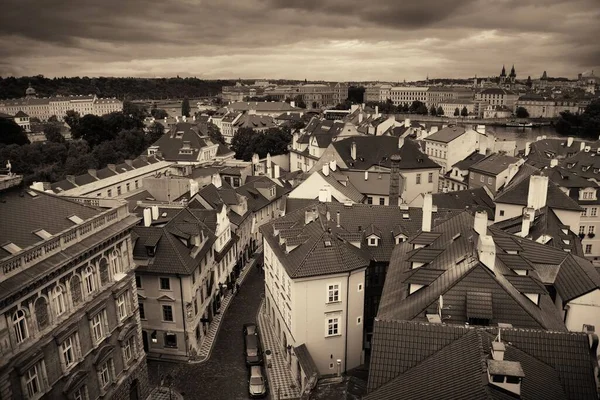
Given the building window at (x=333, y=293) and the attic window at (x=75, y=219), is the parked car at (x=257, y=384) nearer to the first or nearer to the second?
the building window at (x=333, y=293)

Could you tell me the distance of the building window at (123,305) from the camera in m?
28.3

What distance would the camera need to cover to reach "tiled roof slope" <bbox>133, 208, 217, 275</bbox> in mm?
36062

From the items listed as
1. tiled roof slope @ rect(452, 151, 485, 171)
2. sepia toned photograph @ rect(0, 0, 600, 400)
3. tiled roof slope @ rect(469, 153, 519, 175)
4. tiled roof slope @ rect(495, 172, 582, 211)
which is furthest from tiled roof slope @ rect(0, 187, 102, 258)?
tiled roof slope @ rect(452, 151, 485, 171)

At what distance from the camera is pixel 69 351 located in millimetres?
23672

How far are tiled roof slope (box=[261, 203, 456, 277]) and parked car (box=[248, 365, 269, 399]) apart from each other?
7.17 meters

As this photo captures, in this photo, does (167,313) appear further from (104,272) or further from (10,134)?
(10,134)

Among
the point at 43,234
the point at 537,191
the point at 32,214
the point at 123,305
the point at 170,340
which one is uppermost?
the point at 32,214

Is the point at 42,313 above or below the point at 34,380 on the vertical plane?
above

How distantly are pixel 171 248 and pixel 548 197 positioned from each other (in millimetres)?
36289

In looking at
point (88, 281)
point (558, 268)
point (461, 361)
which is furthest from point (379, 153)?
point (461, 361)

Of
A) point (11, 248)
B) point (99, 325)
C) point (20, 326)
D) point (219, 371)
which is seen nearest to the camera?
point (20, 326)

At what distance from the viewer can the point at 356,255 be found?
34.6 metres

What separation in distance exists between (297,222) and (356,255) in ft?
22.3

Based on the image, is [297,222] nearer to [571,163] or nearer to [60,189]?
[60,189]
